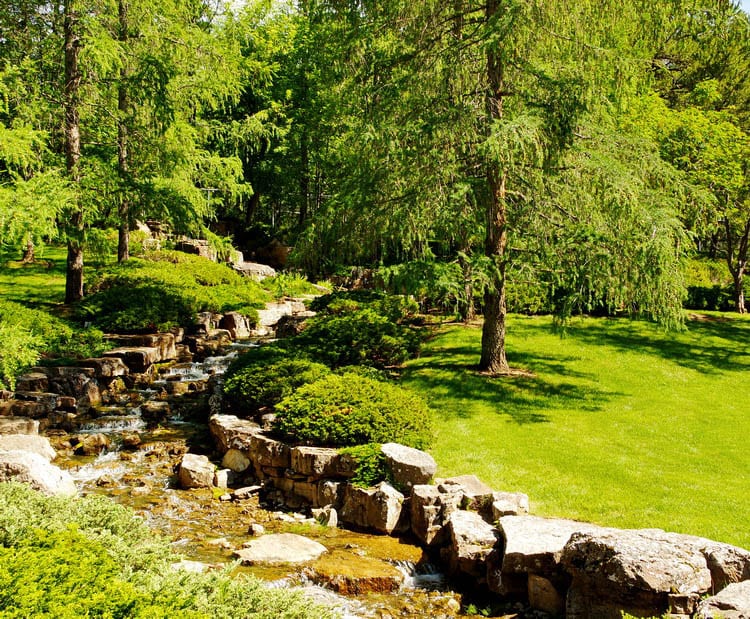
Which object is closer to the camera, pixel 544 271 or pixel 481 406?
pixel 481 406

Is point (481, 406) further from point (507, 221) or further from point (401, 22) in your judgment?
point (401, 22)

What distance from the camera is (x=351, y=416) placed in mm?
9188

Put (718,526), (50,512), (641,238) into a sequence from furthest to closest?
(641,238) < (718,526) < (50,512)

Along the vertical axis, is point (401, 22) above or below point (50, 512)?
above

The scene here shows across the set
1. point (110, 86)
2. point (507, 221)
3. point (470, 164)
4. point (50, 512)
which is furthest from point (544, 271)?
point (110, 86)

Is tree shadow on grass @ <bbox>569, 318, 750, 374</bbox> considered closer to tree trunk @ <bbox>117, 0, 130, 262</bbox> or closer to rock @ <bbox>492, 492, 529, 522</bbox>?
rock @ <bbox>492, 492, 529, 522</bbox>

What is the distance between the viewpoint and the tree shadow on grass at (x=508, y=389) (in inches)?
430

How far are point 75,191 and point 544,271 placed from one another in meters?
10.3

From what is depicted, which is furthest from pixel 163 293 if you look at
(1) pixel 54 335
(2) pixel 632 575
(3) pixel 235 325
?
(2) pixel 632 575

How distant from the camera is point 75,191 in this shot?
1377 cm

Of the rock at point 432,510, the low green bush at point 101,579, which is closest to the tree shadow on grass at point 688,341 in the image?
the rock at point 432,510

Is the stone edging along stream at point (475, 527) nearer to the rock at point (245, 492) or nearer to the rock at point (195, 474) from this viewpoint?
the rock at point (195, 474)

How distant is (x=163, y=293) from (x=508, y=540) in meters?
14.2

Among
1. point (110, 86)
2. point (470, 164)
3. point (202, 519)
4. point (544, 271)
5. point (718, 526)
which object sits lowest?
point (202, 519)
